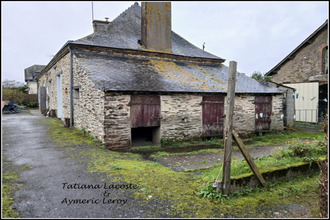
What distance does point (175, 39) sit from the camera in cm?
1602

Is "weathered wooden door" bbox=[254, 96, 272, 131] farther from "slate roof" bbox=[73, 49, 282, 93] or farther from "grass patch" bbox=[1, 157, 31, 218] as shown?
"grass patch" bbox=[1, 157, 31, 218]

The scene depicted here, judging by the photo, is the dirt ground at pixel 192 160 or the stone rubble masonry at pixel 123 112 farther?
the stone rubble masonry at pixel 123 112

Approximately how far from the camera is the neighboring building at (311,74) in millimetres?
14750

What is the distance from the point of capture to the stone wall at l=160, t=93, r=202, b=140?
1009 centimetres

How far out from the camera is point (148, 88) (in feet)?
31.3

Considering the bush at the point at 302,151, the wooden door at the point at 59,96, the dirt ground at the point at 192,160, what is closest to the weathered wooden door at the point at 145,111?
the dirt ground at the point at 192,160

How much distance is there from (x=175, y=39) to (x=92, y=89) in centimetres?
827

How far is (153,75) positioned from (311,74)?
10884 mm

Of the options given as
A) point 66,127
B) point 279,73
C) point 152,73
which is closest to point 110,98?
point 152,73

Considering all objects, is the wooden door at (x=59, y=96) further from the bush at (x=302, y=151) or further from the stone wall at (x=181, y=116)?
the bush at (x=302, y=151)

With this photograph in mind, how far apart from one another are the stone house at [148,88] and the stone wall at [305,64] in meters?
4.35

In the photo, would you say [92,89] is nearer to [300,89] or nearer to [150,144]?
[150,144]

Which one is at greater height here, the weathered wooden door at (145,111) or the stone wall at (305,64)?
the stone wall at (305,64)

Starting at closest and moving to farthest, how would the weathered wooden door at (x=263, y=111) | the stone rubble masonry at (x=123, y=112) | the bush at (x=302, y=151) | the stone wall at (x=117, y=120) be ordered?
the bush at (x=302, y=151)
the stone wall at (x=117, y=120)
the stone rubble masonry at (x=123, y=112)
the weathered wooden door at (x=263, y=111)
